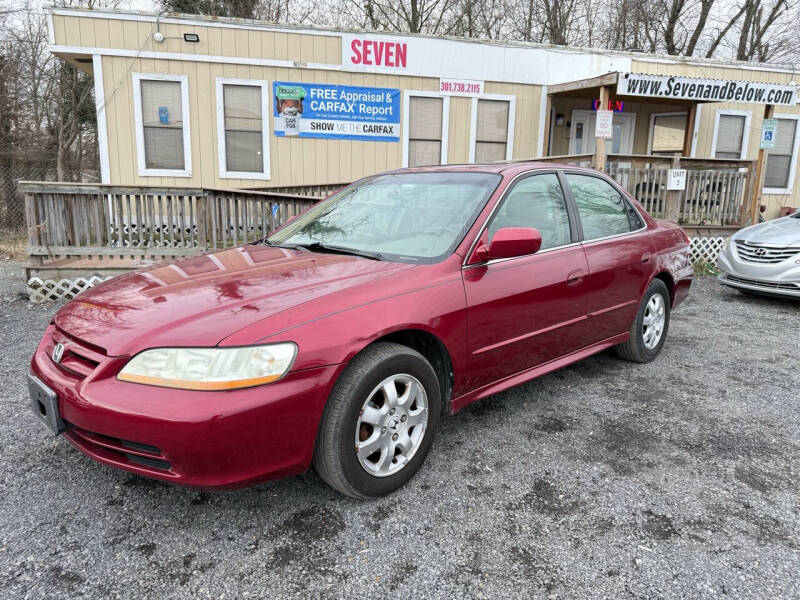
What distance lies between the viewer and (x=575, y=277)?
3445 mm

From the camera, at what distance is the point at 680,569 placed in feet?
6.89

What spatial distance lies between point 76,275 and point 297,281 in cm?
497

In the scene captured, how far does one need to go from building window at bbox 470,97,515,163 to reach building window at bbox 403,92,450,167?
61cm

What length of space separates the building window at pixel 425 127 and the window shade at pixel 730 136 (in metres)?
6.48

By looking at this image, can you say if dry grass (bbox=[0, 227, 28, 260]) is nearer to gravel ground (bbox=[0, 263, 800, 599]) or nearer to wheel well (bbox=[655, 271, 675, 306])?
gravel ground (bbox=[0, 263, 800, 599])

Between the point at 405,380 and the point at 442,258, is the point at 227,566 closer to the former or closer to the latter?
the point at 405,380

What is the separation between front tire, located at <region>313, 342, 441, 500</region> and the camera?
7.43 feet

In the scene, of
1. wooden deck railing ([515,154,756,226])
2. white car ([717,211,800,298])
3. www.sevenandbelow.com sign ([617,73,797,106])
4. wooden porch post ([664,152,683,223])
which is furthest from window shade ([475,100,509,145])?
white car ([717,211,800,298])

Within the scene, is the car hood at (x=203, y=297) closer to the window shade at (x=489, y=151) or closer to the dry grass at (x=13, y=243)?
the window shade at (x=489, y=151)

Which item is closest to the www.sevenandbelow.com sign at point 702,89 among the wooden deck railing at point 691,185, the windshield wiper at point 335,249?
the wooden deck railing at point 691,185

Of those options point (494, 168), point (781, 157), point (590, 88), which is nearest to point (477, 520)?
point (494, 168)

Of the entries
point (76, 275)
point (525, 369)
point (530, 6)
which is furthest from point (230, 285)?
point (530, 6)

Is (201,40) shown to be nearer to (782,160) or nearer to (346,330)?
(346,330)

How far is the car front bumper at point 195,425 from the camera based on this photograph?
1.98 metres
